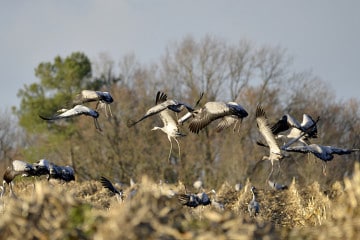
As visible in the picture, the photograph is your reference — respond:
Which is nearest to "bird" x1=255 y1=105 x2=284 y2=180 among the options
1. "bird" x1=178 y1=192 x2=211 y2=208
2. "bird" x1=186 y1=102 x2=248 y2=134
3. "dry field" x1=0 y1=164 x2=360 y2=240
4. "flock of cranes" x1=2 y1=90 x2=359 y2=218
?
"flock of cranes" x1=2 y1=90 x2=359 y2=218

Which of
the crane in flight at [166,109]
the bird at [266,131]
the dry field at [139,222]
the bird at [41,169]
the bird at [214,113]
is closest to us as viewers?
the dry field at [139,222]

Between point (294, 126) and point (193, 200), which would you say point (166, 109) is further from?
point (294, 126)

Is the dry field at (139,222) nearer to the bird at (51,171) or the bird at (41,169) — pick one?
the bird at (41,169)

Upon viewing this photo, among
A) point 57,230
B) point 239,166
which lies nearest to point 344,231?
point 57,230

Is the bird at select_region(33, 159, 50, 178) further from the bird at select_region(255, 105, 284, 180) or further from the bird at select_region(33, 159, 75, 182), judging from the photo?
the bird at select_region(255, 105, 284, 180)

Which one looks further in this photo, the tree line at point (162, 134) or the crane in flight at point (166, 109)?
the tree line at point (162, 134)

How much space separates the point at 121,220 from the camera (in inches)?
219

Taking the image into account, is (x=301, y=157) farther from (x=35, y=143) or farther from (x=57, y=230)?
(x=57, y=230)

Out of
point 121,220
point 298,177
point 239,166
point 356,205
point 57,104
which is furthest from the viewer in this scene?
point 57,104

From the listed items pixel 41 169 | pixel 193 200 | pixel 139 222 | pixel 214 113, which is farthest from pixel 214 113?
pixel 139 222

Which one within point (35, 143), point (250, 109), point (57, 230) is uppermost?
point (57, 230)

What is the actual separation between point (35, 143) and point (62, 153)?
18.2ft

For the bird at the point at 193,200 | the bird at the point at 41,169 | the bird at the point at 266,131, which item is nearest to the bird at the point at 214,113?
the bird at the point at 266,131

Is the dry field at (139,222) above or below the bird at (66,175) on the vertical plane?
above
